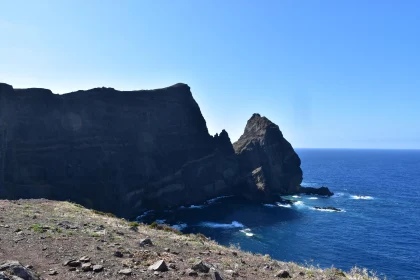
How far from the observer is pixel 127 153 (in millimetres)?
89062

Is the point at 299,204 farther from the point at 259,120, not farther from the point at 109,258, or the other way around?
the point at 109,258

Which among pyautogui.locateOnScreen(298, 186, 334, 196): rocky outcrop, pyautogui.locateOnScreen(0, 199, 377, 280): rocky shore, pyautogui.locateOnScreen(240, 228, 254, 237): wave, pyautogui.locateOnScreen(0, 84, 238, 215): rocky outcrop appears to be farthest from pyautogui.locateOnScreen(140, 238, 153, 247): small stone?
pyautogui.locateOnScreen(298, 186, 334, 196): rocky outcrop

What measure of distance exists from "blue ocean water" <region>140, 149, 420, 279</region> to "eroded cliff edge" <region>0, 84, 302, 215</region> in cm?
864

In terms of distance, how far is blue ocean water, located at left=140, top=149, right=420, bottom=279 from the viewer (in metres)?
52.1

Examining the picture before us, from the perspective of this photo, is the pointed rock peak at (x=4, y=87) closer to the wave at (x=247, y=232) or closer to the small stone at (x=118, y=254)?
the wave at (x=247, y=232)

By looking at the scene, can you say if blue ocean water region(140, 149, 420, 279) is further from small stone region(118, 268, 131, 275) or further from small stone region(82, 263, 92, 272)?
small stone region(82, 263, 92, 272)

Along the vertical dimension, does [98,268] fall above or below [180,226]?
above

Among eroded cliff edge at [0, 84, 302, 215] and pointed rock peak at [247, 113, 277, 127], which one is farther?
pointed rock peak at [247, 113, 277, 127]

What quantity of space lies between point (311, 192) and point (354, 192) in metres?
16.0

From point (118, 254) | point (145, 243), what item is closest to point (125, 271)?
point (118, 254)

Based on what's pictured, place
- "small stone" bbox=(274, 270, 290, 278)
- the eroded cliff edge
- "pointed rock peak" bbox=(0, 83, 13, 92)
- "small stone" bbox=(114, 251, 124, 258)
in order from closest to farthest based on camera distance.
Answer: "small stone" bbox=(114, 251, 124, 258)
"small stone" bbox=(274, 270, 290, 278)
"pointed rock peak" bbox=(0, 83, 13, 92)
the eroded cliff edge

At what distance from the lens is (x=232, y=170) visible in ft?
361

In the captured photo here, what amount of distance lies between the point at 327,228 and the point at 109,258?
66.7m

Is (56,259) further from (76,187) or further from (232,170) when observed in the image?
(232,170)
